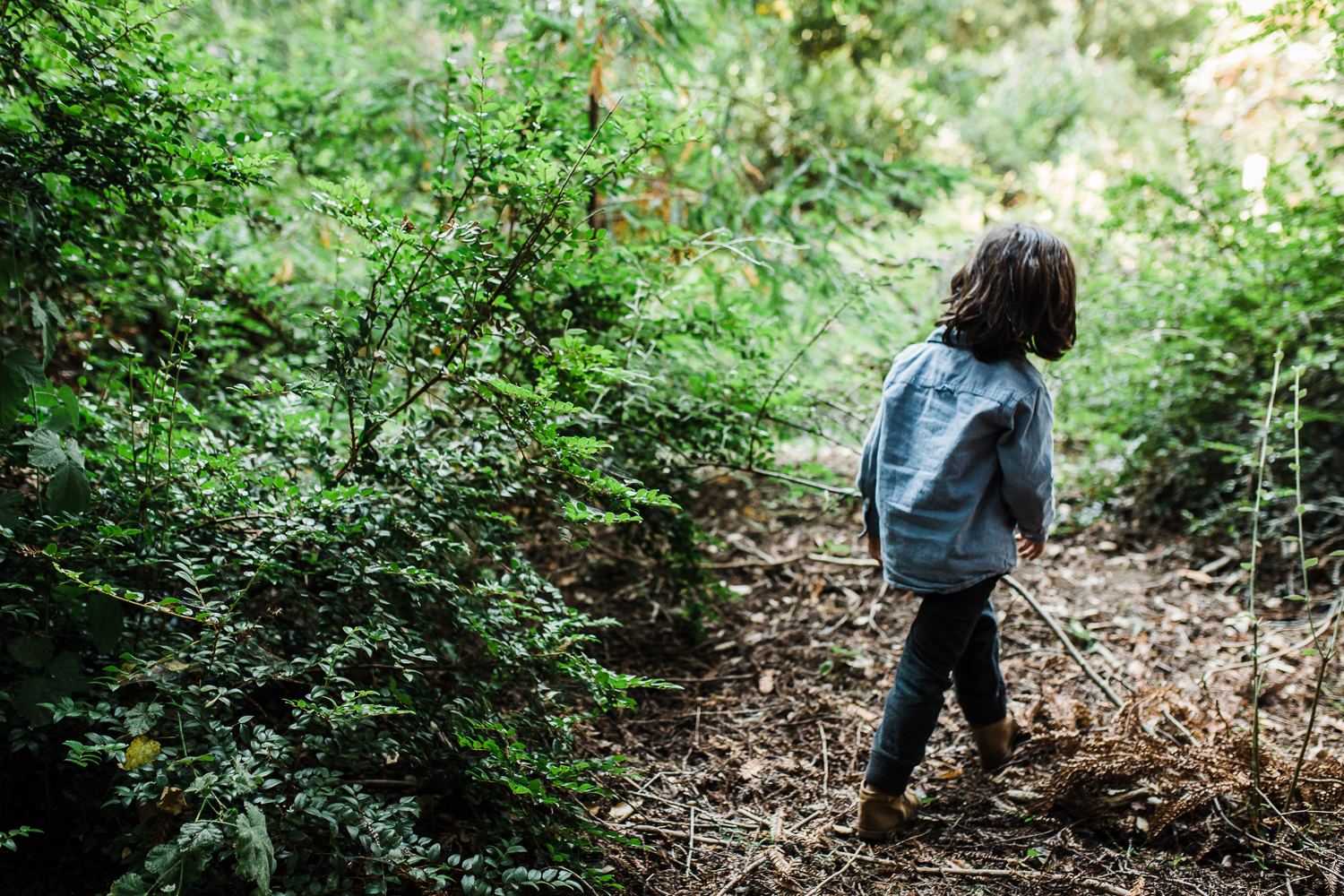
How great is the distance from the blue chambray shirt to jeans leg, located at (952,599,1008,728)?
0.34 metres

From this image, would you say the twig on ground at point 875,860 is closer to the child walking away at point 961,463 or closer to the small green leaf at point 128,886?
the child walking away at point 961,463

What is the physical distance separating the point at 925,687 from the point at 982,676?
0.34m

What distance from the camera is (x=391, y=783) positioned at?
1881 millimetres

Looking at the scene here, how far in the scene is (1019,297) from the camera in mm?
1918

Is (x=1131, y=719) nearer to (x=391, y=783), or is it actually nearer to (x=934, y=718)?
(x=934, y=718)

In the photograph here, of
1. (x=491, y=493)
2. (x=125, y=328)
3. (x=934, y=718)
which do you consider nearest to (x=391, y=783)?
(x=491, y=493)

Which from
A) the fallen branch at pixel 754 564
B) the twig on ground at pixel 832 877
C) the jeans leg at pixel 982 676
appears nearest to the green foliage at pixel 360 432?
the fallen branch at pixel 754 564

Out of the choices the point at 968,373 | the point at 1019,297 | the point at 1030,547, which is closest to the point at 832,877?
the point at 1030,547

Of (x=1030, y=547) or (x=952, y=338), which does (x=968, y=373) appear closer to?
(x=952, y=338)

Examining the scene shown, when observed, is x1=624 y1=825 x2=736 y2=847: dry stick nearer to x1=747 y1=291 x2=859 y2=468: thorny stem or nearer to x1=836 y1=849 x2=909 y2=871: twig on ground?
x1=836 y1=849 x2=909 y2=871: twig on ground

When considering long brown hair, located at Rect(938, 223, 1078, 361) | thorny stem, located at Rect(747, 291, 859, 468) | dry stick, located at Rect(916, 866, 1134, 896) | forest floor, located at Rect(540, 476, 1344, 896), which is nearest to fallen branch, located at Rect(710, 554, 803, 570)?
forest floor, located at Rect(540, 476, 1344, 896)

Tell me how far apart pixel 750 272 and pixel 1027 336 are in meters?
1.63

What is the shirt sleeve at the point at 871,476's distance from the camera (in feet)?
7.13

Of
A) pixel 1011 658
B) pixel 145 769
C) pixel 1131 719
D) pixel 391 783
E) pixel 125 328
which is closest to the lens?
pixel 145 769
